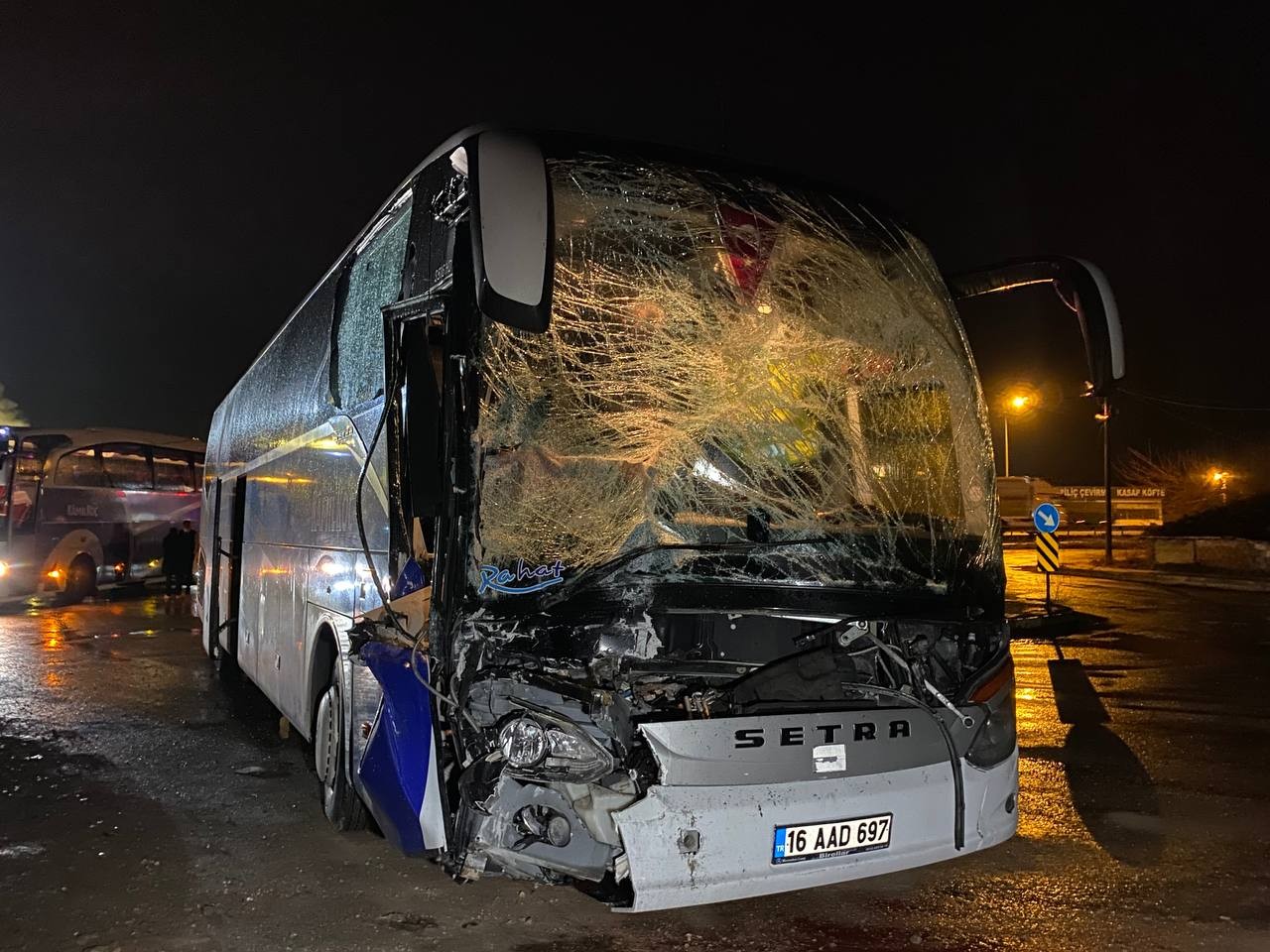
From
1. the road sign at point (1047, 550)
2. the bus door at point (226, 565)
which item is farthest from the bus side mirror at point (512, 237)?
the road sign at point (1047, 550)

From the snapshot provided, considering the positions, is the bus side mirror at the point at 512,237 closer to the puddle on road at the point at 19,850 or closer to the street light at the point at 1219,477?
the puddle on road at the point at 19,850

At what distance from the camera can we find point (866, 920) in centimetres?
461

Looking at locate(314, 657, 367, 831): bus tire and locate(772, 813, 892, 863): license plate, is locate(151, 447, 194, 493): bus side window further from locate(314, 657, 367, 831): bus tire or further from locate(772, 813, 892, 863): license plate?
locate(772, 813, 892, 863): license plate

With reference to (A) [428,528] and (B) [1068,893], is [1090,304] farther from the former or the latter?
(A) [428,528]

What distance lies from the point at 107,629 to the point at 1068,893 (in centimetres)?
1600

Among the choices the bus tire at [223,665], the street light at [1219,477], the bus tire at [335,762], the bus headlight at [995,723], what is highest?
the street light at [1219,477]

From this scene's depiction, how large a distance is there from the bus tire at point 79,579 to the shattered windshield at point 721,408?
2104cm

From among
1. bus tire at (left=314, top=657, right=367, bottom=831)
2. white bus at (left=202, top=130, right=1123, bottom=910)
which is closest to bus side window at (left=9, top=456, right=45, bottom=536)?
bus tire at (left=314, top=657, right=367, bottom=831)

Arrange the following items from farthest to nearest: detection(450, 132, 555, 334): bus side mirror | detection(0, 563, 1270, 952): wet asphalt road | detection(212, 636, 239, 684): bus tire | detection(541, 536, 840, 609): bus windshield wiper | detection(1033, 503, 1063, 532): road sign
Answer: detection(1033, 503, 1063, 532): road sign < detection(212, 636, 239, 684): bus tire < detection(0, 563, 1270, 952): wet asphalt road < detection(541, 536, 840, 609): bus windshield wiper < detection(450, 132, 555, 334): bus side mirror

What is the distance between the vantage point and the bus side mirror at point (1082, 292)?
530cm

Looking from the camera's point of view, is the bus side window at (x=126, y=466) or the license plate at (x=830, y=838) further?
the bus side window at (x=126, y=466)

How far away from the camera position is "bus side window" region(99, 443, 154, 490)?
22.9 m

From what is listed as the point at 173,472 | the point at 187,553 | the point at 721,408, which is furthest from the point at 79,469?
the point at 721,408

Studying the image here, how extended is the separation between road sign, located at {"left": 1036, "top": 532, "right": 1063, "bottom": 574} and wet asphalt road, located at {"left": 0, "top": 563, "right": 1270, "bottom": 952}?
27.2 ft
